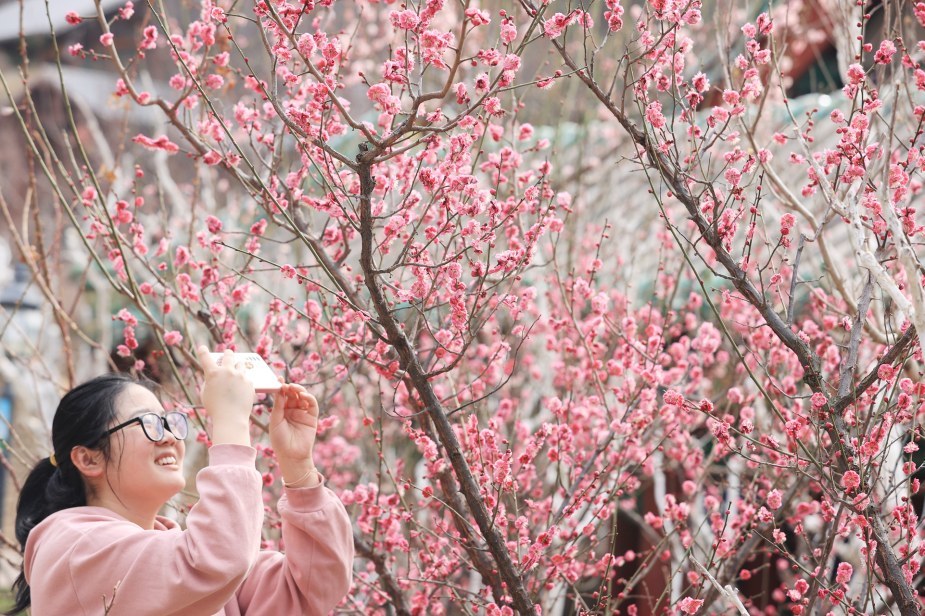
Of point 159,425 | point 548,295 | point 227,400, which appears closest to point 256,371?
point 227,400

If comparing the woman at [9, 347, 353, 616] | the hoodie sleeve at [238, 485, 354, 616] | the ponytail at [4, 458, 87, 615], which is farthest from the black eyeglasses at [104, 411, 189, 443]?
the hoodie sleeve at [238, 485, 354, 616]

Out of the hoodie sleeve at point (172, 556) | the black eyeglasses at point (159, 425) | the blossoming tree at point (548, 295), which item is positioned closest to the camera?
the hoodie sleeve at point (172, 556)

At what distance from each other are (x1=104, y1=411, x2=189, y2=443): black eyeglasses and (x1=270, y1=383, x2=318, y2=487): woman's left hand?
0.21m

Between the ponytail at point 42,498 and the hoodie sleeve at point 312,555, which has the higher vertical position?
the ponytail at point 42,498

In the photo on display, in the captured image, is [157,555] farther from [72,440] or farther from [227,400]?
[72,440]

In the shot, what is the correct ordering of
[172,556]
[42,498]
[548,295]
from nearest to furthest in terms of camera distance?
1. [172,556]
2. [42,498]
3. [548,295]

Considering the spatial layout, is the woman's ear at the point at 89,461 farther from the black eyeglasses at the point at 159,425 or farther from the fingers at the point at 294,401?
the fingers at the point at 294,401

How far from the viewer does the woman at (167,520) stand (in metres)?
2.00

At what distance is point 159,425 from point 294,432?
306 millimetres

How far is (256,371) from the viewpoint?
227 cm

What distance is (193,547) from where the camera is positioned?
1.99 m

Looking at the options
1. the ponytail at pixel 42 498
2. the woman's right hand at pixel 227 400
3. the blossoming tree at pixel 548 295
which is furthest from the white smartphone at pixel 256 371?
the ponytail at pixel 42 498

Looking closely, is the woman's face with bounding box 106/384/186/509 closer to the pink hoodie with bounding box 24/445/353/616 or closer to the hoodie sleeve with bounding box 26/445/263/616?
the pink hoodie with bounding box 24/445/353/616

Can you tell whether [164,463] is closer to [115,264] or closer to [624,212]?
[115,264]
